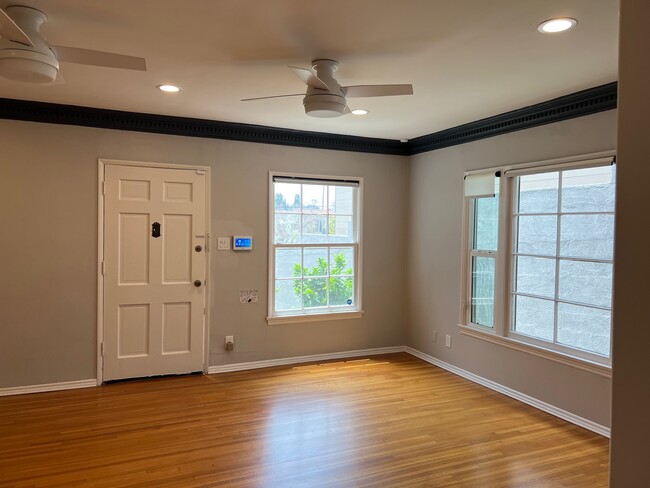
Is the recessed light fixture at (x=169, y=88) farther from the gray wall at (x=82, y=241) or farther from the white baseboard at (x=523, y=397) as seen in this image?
the white baseboard at (x=523, y=397)

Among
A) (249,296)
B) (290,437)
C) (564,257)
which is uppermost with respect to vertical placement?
(564,257)

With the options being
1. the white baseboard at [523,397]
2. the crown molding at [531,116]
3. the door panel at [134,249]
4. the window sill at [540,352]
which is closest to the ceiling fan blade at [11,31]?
the door panel at [134,249]

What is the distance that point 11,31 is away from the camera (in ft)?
6.58

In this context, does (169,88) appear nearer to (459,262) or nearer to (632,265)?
(459,262)

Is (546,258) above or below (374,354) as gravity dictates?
above

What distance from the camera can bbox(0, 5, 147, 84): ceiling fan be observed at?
2.14m

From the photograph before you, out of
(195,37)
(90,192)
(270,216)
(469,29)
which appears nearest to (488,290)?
(270,216)

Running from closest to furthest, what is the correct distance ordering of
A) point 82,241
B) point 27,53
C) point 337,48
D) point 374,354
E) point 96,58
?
point 27,53 → point 96,58 → point 337,48 → point 82,241 → point 374,354

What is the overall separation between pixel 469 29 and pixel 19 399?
430 centimetres

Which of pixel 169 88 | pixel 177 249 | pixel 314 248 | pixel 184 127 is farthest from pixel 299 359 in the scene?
pixel 169 88

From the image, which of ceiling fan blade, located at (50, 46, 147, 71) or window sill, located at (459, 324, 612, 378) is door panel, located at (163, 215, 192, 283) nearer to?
ceiling fan blade, located at (50, 46, 147, 71)

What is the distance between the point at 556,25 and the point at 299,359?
3.82m

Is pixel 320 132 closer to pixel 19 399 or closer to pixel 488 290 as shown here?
pixel 488 290

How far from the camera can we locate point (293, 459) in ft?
9.35
